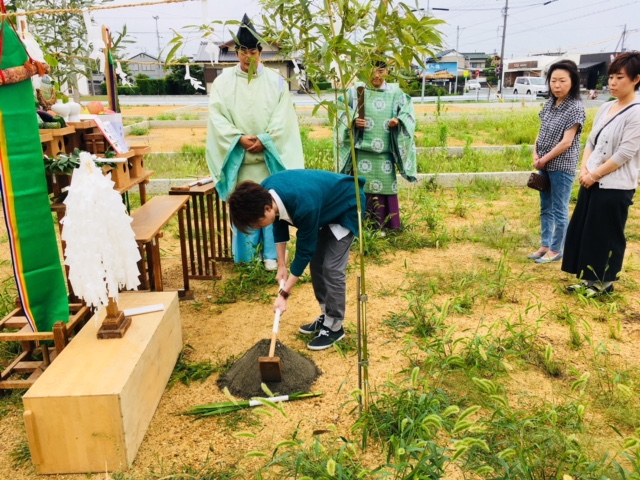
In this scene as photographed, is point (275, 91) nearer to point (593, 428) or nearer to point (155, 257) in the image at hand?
point (155, 257)

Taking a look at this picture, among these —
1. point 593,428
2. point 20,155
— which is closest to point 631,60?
point 593,428

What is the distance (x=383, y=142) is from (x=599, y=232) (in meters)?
2.03

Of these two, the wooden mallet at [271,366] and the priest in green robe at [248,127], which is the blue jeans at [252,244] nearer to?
the priest in green robe at [248,127]

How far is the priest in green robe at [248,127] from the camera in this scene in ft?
13.6

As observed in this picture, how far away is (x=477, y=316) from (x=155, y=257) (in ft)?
7.02

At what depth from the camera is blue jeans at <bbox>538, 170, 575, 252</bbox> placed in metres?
4.21

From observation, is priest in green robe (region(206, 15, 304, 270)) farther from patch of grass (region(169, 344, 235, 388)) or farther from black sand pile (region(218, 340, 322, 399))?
black sand pile (region(218, 340, 322, 399))

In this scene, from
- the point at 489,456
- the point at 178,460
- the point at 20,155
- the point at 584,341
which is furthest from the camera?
the point at 584,341

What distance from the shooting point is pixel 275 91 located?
4.21m

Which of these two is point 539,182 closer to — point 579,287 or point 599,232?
point 599,232

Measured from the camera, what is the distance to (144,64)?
6285 mm

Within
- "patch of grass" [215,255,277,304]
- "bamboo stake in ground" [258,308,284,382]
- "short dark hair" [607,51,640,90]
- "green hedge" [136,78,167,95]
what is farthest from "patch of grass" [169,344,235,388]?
"green hedge" [136,78,167,95]

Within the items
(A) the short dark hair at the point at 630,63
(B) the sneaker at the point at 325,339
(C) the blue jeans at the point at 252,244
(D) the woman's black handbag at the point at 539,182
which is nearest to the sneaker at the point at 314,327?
(B) the sneaker at the point at 325,339

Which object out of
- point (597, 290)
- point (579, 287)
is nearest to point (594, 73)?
point (597, 290)
